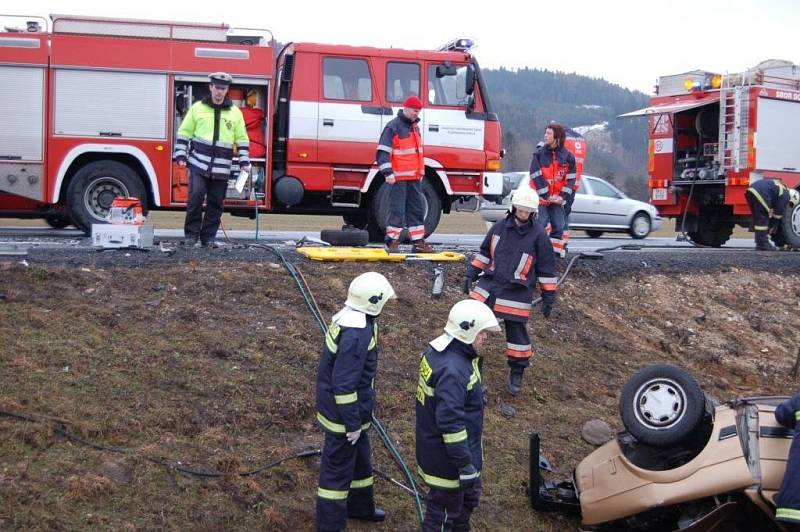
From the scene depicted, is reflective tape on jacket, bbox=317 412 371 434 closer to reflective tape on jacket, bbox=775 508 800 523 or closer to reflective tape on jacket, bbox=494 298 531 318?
reflective tape on jacket, bbox=775 508 800 523

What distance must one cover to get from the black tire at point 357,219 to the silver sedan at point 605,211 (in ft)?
24.2

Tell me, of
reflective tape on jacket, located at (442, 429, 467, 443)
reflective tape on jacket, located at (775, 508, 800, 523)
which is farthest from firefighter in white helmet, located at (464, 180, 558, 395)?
reflective tape on jacket, located at (775, 508, 800, 523)

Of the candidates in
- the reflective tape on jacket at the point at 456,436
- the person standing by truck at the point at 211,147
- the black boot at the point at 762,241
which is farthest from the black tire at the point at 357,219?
the reflective tape on jacket at the point at 456,436

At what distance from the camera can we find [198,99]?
11.9 meters

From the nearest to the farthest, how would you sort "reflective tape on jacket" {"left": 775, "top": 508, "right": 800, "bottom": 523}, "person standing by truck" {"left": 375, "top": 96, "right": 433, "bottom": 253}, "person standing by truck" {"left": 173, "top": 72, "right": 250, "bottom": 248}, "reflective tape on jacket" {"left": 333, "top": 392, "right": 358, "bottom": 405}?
"reflective tape on jacket" {"left": 775, "top": 508, "right": 800, "bottom": 523} < "reflective tape on jacket" {"left": 333, "top": 392, "right": 358, "bottom": 405} < "person standing by truck" {"left": 173, "top": 72, "right": 250, "bottom": 248} < "person standing by truck" {"left": 375, "top": 96, "right": 433, "bottom": 253}

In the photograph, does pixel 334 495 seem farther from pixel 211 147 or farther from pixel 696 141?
pixel 696 141

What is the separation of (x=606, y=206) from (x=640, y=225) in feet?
3.34

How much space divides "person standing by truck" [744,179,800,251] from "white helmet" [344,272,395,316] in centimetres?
1004

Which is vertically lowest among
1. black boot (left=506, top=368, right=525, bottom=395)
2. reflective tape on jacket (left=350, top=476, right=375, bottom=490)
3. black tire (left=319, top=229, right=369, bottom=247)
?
reflective tape on jacket (left=350, top=476, right=375, bottom=490)

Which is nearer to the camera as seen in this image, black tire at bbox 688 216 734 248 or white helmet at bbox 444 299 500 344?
white helmet at bbox 444 299 500 344

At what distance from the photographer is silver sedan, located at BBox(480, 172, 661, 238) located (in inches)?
801

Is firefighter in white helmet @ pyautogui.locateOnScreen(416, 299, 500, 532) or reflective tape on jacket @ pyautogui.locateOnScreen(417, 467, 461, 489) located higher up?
firefighter in white helmet @ pyautogui.locateOnScreen(416, 299, 500, 532)

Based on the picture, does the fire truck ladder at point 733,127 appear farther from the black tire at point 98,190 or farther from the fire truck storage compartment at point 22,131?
the fire truck storage compartment at point 22,131

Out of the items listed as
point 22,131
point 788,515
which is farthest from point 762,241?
point 22,131
